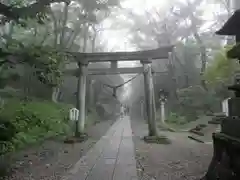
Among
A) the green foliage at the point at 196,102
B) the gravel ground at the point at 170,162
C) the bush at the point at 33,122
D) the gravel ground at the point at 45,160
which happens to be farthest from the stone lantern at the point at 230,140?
the green foliage at the point at 196,102

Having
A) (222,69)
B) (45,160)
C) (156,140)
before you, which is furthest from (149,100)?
(222,69)

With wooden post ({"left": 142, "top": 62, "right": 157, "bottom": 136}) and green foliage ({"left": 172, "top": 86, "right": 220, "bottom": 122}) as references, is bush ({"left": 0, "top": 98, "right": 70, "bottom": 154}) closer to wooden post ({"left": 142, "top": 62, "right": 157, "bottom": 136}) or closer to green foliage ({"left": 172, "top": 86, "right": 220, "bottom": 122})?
wooden post ({"left": 142, "top": 62, "right": 157, "bottom": 136})

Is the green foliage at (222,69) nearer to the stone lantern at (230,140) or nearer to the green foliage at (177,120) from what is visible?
the green foliage at (177,120)

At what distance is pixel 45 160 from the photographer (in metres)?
8.62

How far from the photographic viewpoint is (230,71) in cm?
1806

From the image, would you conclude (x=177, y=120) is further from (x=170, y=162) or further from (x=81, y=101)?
(x=170, y=162)

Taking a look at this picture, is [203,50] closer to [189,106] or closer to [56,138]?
[189,106]

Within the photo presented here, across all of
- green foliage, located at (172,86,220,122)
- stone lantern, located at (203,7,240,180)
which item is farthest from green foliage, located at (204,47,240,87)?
stone lantern, located at (203,7,240,180)

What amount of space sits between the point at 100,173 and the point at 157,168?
6.24ft

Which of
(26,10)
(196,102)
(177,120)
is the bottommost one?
(177,120)

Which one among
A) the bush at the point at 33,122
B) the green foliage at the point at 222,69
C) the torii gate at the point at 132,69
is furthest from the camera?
the green foliage at the point at 222,69

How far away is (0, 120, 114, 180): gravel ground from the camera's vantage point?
21.7 feet

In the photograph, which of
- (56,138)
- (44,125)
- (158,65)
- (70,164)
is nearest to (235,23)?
(70,164)

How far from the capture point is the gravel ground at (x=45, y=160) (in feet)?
21.7
